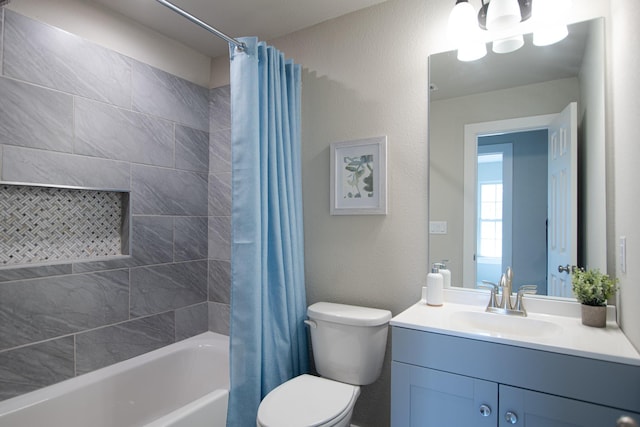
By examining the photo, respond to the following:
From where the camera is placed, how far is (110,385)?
2.04 m

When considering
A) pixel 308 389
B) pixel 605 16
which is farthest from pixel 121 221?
pixel 605 16

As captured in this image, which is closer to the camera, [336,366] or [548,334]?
[548,334]

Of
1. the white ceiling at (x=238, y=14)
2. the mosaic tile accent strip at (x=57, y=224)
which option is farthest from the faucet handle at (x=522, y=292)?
the mosaic tile accent strip at (x=57, y=224)

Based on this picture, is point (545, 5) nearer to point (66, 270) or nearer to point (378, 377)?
point (378, 377)

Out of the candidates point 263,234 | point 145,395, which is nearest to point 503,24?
point 263,234

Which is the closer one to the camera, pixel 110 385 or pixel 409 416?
pixel 409 416

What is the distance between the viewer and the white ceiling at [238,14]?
6.88ft

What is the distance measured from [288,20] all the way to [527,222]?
1847mm

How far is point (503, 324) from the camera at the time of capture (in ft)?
5.31

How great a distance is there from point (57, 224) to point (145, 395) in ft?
3.78

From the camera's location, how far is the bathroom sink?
59.9 inches

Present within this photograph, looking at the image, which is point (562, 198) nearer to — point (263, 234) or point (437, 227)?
point (437, 227)

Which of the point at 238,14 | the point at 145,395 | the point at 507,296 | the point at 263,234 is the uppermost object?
the point at 238,14

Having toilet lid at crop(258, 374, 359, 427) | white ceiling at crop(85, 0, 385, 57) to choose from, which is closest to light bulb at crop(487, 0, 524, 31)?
white ceiling at crop(85, 0, 385, 57)
